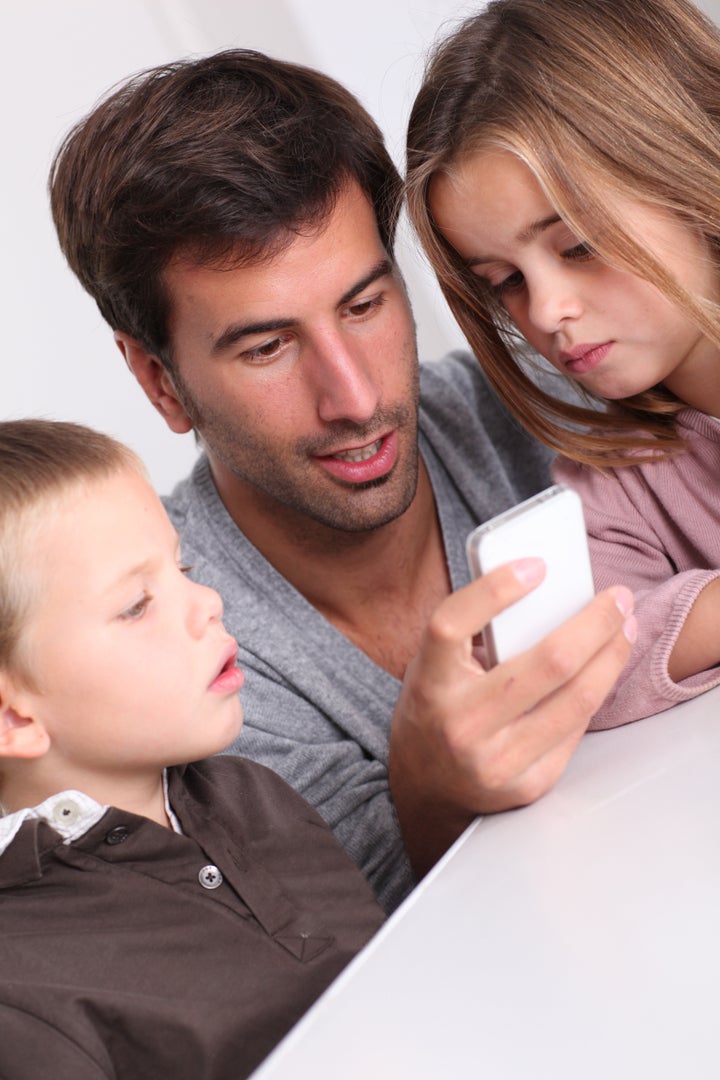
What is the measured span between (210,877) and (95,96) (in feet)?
5.98

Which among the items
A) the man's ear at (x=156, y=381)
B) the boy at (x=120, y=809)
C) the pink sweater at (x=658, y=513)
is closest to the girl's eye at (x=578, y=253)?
the pink sweater at (x=658, y=513)

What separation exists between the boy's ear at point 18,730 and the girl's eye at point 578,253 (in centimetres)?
65

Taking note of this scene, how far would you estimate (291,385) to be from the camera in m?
1.35

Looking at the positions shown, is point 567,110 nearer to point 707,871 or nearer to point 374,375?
point 374,375

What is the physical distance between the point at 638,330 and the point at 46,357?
1374mm

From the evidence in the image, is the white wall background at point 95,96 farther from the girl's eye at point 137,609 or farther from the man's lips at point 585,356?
the girl's eye at point 137,609

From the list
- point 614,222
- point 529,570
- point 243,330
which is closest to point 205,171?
point 243,330

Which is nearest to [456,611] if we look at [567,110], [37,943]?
[37,943]

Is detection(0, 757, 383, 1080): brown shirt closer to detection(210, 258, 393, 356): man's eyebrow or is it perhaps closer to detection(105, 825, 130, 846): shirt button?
detection(105, 825, 130, 846): shirt button

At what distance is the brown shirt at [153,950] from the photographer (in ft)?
2.49

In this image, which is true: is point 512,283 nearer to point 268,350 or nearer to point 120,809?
point 268,350

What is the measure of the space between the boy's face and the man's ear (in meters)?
0.64

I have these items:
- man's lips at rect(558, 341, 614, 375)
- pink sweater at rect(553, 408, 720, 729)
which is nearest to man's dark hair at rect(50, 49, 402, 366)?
man's lips at rect(558, 341, 614, 375)

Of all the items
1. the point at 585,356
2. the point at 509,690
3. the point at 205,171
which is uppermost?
the point at 205,171
